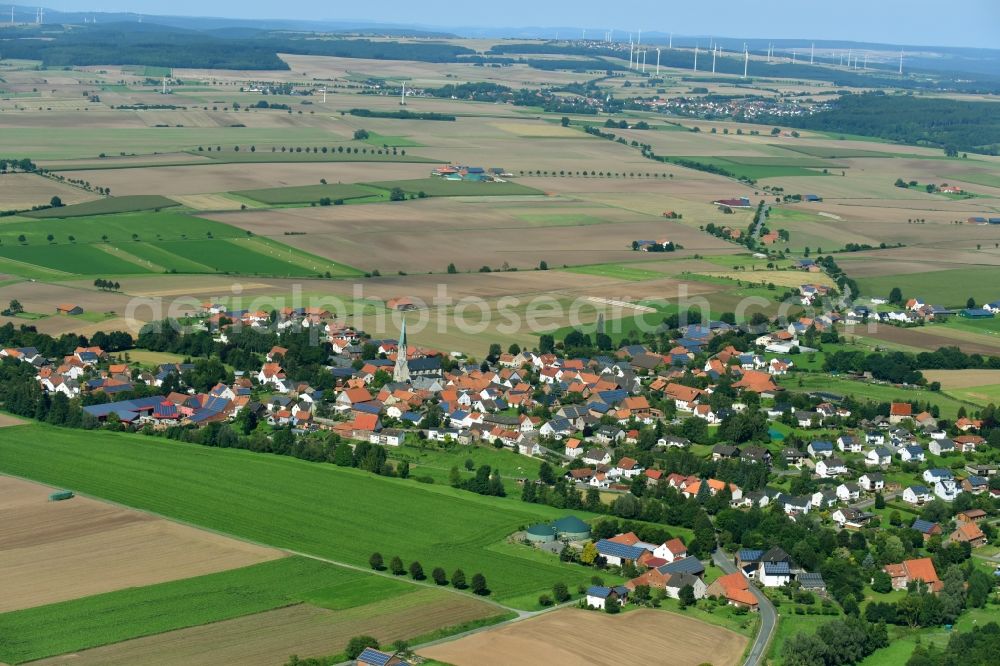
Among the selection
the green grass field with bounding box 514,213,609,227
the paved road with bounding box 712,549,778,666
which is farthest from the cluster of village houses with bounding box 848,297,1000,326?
the paved road with bounding box 712,549,778,666

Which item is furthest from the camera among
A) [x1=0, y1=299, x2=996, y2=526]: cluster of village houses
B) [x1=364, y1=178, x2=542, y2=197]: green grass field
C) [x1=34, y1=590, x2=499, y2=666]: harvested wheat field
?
[x1=364, y1=178, x2=542, y2=197]: green grass field

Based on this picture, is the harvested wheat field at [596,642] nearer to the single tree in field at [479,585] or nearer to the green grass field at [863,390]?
the single tree in field at [479,585]

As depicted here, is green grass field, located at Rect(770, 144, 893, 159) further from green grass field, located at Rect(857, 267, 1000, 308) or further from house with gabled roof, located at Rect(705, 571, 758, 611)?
house with gabled roof, located at Rect(705, 571, 758, 611)

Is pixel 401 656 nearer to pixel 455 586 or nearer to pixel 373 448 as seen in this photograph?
pixel 455 586

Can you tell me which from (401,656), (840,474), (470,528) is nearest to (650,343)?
(840,474)

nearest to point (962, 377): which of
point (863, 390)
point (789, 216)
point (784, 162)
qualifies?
point (863, 390)

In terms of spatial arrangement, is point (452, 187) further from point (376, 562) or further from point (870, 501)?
point (376, 562)

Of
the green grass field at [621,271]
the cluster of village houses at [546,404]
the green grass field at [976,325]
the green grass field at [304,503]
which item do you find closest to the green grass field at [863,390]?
the cluster of village houses at [546,404]
